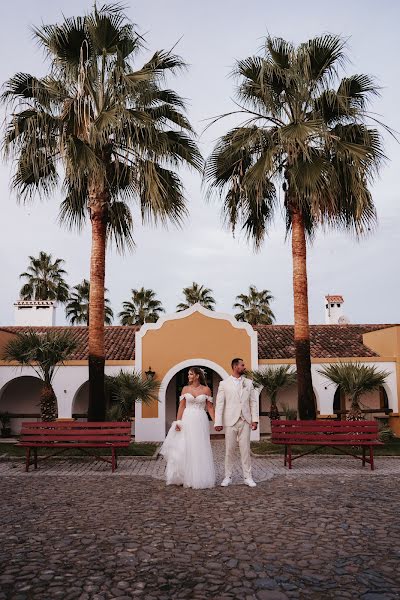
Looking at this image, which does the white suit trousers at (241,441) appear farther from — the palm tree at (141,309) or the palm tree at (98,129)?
the palm tree at (141,309)

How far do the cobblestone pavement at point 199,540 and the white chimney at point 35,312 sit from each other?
1724cm

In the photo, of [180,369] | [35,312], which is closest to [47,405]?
[180,369]

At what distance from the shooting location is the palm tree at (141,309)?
3647 cm

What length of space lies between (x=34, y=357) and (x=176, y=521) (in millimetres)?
7896

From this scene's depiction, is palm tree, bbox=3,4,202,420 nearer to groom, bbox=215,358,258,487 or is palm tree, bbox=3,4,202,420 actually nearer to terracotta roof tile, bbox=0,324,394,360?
groom, bbox=215,358,258,487

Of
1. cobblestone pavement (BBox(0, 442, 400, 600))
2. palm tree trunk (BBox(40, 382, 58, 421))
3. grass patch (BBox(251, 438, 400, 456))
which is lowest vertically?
cobblestone pavement (BBox(0, 442, 400, 600))

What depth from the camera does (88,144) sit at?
11828 millimetres

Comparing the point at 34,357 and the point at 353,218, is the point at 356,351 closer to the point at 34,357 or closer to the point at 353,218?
the point at 353,218

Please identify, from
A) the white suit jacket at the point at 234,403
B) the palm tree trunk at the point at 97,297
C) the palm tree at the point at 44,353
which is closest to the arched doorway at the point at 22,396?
the palm tree at the point at 44,353

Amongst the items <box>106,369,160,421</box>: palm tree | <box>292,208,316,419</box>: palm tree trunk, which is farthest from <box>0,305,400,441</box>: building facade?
<box>292,208,316,419</box>: palm tree trunk

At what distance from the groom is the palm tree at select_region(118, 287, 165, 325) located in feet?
93.0

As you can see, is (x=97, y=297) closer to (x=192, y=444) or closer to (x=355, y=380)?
(x=192, y=444)

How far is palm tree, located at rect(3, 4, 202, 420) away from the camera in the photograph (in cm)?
1130

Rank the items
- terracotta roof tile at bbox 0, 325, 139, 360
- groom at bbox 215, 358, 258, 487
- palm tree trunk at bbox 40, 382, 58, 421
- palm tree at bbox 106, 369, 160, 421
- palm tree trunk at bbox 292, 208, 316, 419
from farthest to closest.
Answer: terracotta roof tile at bbox 0, 325, 139, 360 < palm tree at bbox 106, 369, 160, 421 < palm tree trunk at bbox 292, 208, 316, 419 < palm tree trunk at bbox 40, 382, 58, 421 < groom at bbox 215, 358, 258, 487
